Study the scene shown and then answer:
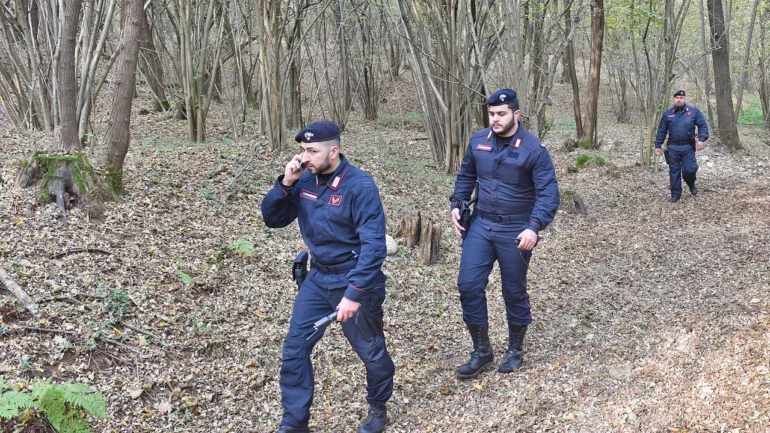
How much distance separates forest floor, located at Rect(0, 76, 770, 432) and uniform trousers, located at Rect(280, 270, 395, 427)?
457 mm

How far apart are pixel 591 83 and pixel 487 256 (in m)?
12.0

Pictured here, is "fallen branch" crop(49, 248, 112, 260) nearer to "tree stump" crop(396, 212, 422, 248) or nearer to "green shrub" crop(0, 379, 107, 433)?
"green shrub" crop(0, 379, 107, 433)

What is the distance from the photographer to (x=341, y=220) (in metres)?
3.43

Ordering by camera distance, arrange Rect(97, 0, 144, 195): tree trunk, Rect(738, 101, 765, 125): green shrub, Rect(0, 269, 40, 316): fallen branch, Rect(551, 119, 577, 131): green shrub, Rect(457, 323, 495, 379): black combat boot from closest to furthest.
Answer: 1. Rect(0, 269, 40, 316): fallen branch
2. Rect(457, 323, 495, 379): black combat boot
3. Rect(97, 0, 144, 195): tree trunk
4. Rect(551, 119, 577, 131): green shrub
5. Rect(738, 101, 765, 125): green shrub

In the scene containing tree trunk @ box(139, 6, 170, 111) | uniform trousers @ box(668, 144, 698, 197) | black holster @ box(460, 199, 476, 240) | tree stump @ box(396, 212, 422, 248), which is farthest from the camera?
tree trunk @ box(139, 6, 170, 111)

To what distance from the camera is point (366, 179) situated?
3459mm

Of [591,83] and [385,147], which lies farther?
[591,83]

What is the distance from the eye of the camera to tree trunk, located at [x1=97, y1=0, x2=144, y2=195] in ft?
20.1

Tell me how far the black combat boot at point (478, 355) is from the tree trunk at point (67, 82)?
14.1ft

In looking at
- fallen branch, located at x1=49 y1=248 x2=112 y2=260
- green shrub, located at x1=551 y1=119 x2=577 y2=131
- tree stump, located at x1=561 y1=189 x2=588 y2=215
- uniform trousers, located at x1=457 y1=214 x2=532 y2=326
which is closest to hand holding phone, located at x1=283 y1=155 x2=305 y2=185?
uniform trousers, located at x1=457 y1=214 x2=532 y2=326

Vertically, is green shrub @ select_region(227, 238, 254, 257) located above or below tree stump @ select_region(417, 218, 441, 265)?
above

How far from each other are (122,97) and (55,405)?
3958 millimetres

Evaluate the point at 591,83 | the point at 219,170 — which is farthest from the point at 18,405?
the point at 591,83

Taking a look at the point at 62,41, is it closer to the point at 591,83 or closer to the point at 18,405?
the point at 18,405
